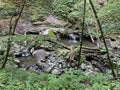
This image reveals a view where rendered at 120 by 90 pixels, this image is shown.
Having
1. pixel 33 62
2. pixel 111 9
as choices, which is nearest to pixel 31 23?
pixel 33 62

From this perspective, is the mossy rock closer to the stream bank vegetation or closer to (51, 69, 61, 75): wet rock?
the stream bank vegetation

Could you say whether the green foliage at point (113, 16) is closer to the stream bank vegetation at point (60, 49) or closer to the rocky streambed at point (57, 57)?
the stream bank vegetation at point (60, 49)

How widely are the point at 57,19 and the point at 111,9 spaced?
28.0 feet

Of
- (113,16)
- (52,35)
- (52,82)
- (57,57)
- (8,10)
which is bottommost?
(52,35)

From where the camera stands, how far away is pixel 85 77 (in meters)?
6.33

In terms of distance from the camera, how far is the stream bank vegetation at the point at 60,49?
235 inches

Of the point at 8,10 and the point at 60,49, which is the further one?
the point at 60,49

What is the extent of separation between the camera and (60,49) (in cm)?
1083

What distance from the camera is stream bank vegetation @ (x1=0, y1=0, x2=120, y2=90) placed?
598 cm

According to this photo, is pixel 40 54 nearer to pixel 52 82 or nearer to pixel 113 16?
pixel 113 16

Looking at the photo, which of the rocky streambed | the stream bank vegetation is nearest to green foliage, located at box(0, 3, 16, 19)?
the stream bank vegetation

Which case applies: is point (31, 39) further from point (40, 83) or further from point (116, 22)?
point (116, 22)

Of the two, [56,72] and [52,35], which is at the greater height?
[56,72]

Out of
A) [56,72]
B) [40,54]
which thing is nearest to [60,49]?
[40,54]
